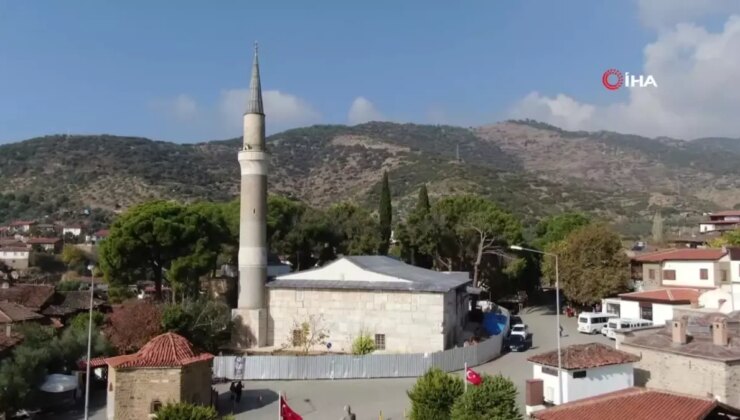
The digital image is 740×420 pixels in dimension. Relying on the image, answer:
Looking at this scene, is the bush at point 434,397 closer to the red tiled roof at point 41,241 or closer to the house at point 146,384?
the house at point 146,384

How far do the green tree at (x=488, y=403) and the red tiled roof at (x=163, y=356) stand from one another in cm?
1055

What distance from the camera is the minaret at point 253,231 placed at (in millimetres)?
35375

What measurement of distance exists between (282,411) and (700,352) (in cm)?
1449

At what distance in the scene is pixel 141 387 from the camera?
22.8 m

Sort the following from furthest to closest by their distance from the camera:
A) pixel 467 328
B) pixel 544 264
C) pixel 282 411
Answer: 1. pixel 544 264
2. pixel 467 328
3. pixel 282 411

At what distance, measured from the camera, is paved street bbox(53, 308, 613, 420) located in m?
23.8

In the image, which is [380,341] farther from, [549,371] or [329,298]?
[549,371]

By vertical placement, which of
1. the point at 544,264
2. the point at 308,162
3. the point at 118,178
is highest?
→ the point at 308,162

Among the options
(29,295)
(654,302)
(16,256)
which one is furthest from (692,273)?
(16,256)

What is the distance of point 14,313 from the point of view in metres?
33.9

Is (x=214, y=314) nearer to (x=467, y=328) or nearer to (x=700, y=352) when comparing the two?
(x=467, y=328)

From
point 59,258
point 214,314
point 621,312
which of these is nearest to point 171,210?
point 214,314

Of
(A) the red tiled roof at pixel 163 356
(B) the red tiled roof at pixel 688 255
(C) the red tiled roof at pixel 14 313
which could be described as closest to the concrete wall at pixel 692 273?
(B) the red tiled roof at pixel 688 255

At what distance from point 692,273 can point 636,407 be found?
3090 centimetres
